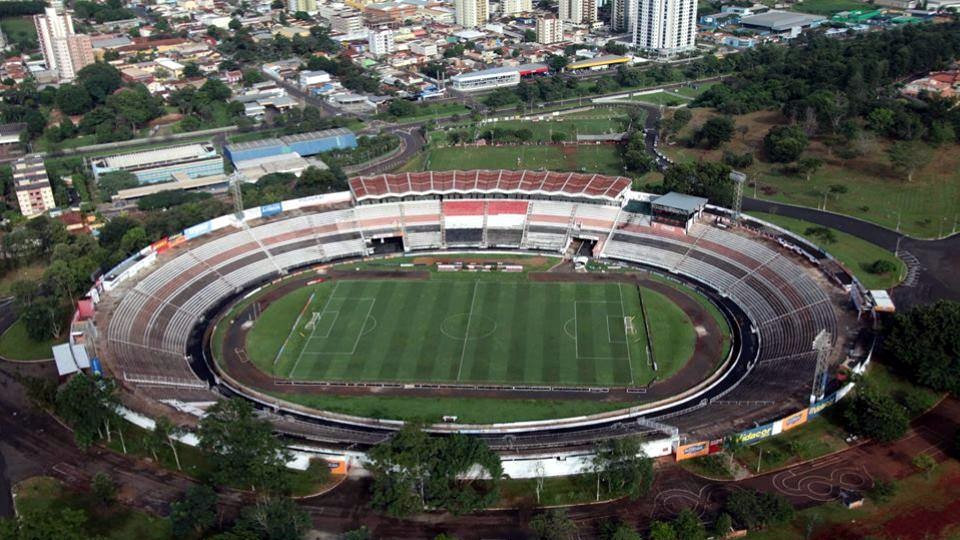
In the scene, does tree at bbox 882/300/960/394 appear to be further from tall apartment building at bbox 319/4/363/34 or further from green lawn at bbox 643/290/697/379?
tall apartment building at bbox 319/4/363/34

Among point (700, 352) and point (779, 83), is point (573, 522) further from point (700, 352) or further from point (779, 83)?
point (779, 83)

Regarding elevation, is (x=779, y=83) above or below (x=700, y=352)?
above

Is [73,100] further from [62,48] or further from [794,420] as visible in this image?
[794,420]

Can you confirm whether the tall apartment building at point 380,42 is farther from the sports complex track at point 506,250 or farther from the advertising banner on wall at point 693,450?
the advertising banner on wall at point 693,450

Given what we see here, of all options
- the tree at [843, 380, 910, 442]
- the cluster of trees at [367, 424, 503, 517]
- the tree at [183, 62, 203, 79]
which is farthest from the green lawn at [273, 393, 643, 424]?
the tree at [183, 62, 203, 79]

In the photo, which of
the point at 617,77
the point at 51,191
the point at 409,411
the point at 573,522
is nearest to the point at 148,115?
the point at 51,191
